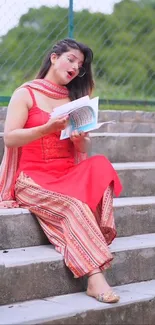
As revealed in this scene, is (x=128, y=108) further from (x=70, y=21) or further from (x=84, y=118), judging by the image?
(x=84, y=118)

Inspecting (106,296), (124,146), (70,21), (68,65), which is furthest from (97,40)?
(106,296)

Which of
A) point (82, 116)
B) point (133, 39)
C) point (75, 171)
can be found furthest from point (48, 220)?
point (133, 39)

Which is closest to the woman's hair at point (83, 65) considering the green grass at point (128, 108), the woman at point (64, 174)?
the woman at point (64, 174)

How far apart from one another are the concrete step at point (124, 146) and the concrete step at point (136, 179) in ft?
0.94

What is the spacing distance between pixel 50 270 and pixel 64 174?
649 millimetres

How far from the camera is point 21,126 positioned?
4.56m

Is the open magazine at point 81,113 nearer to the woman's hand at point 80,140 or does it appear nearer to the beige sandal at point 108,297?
the woman's hand at point 80,140

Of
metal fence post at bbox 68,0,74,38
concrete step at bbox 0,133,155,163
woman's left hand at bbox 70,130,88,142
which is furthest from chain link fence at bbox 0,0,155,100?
woman's left hand at bbox 70,130,88,142

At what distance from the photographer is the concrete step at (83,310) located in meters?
3.76

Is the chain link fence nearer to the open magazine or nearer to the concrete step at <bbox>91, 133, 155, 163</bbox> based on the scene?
the concrete step at <bbox>91, 133, 155, 163</bbox>

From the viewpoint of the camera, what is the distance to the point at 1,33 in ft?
21.1

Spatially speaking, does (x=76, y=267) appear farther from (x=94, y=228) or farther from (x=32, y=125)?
(x=32, y=125)

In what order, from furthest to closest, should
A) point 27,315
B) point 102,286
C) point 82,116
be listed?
point 82,116 < point 102,286 < point 27,315

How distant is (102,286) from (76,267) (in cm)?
17
